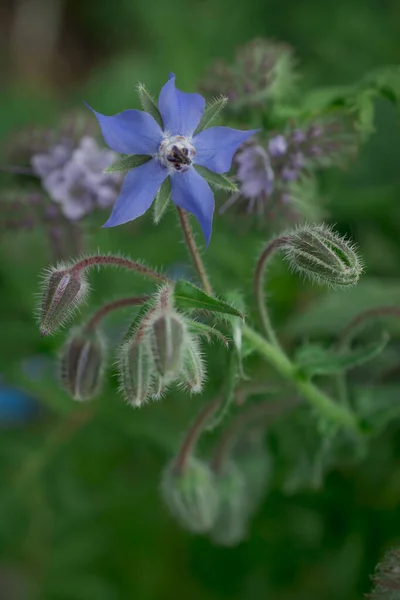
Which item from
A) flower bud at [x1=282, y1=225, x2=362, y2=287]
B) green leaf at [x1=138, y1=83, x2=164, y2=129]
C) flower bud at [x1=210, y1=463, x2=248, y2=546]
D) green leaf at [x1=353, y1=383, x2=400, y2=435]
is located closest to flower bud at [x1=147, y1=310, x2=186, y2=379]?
flower bud at [x1=282, y1=225, x2=362, y2=287]

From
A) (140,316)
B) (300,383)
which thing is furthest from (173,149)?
(300,383)

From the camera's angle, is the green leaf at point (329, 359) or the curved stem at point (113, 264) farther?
the green leaf at point (329, 359)

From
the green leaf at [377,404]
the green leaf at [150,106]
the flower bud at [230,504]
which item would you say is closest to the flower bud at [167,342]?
the green leaf at [150,106]

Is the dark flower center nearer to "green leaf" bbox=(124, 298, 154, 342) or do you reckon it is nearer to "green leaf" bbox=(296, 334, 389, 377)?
"green leaf" bbox=(124, 298, 154, 342)

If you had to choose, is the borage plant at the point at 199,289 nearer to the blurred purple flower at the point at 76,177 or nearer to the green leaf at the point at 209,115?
the green leaf at the point at 209,115

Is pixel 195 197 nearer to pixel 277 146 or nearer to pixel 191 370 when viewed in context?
pixel 191 370

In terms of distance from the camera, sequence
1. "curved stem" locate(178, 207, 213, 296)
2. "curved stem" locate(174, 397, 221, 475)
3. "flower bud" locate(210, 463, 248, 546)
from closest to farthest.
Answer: "curved stem" locate(178, 207, 213, 296) < "curved stem" locate(174, 397, 221, 475) < "flower bud" locate(210, 463, 248, 546)

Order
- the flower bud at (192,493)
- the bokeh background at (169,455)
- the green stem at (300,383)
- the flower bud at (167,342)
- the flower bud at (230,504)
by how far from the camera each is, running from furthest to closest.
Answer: the bokeh background at (169,455)
the flower bud at (230,504)
the flower bud at (192,493)
the green stem at (300,383)
the flower bud at (167,342)
